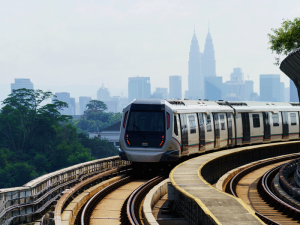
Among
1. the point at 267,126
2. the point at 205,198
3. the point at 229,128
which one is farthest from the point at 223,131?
the point at 205,198

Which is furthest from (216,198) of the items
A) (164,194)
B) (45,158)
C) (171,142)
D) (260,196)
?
(45,158)

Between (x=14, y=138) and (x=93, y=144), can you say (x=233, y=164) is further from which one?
(x=93, y=144)

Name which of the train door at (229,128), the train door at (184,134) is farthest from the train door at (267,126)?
the train door at (184,134)

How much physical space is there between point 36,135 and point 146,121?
270ft

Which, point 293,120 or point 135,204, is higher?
point 293,120

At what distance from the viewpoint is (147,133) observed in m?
17.5

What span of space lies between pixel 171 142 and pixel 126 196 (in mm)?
3718

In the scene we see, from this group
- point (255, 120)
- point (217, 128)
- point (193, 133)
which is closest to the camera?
point (193, 133)

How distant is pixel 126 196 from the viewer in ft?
48.2

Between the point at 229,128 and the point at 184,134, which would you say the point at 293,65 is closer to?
the point at 184,134

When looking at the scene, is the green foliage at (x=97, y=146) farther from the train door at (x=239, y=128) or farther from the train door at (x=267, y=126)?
the train door at (x=239, y=128)

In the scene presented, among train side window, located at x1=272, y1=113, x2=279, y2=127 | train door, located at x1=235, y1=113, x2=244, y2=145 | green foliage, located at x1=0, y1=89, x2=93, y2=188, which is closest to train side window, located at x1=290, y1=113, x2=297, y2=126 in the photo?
train side window, located at x1=272, y1=113, x2=279, y2=127

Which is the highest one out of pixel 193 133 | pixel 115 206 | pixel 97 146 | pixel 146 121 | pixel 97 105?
pixel 97 105

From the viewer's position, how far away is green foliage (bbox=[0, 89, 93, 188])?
3557 inches
